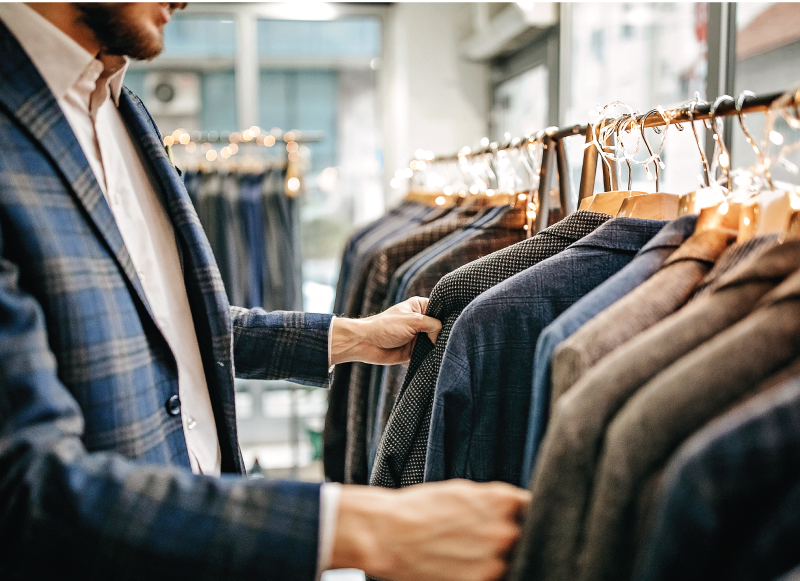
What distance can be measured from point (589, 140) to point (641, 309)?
43 cm

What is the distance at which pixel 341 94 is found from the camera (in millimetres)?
3559

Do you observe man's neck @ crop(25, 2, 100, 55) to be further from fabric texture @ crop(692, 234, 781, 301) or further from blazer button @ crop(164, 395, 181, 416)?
fabric texture @ crop(692, 234, 781, 301)

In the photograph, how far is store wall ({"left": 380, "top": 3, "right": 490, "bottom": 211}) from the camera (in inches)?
123

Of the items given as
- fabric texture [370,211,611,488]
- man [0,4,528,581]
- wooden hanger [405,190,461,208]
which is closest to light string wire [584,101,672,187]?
fabric texture [370,211,611,488]

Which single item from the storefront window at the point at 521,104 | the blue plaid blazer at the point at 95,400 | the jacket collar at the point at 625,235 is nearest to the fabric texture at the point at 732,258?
the jacket collar at the point at 625,235

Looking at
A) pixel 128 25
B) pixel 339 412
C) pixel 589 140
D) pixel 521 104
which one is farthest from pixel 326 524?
pixel 521 104

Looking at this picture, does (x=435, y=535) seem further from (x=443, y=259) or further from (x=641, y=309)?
(x=443, y=259)

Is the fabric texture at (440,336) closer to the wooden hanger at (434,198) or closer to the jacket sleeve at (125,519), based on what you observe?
the jacket sleeve at (125,519)

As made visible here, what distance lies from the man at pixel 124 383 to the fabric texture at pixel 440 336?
0.18 feet

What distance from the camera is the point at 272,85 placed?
348cm

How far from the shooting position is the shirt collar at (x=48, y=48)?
666 millimetres

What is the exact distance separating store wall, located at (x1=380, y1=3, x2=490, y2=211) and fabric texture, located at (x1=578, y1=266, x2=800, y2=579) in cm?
284

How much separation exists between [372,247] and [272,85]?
2.16m

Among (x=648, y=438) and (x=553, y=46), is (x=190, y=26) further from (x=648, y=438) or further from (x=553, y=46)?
(x=648, y=438)
